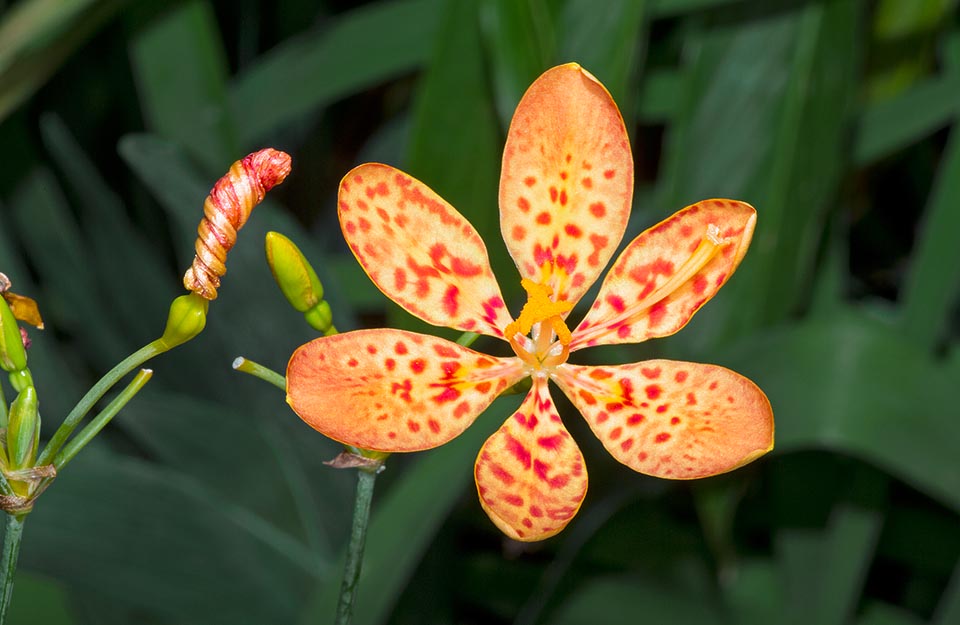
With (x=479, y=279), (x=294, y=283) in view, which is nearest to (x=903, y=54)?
(x=479, y=279)

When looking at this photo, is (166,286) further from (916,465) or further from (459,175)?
(916,465)

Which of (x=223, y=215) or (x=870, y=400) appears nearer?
(x=223, y=215)

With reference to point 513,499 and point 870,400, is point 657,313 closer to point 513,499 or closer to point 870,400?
point 513,499

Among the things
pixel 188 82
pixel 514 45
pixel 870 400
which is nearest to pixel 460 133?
pixel 514 45

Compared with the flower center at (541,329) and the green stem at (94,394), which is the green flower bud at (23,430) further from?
the flower center at (541,329)

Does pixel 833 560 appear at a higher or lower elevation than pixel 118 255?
lower

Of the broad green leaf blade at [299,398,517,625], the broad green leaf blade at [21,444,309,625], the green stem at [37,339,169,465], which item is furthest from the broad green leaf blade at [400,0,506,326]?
the green stem at [37,339,169,465]

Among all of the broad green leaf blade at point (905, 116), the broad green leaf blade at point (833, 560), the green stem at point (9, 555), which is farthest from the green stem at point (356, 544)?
the broad green leaf blade at point (905, 116)
